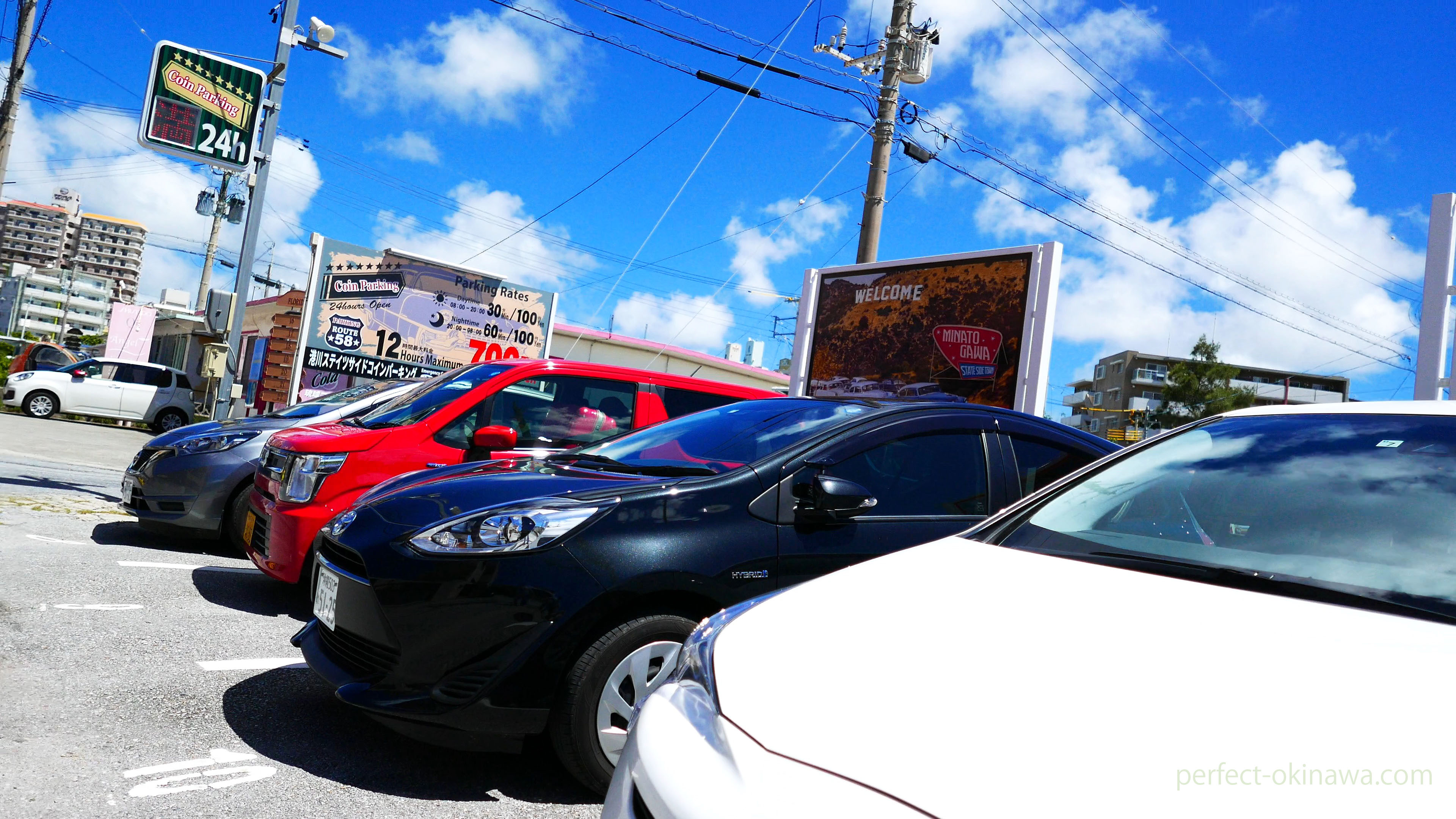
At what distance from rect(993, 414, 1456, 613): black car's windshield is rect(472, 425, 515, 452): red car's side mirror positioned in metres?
3.44

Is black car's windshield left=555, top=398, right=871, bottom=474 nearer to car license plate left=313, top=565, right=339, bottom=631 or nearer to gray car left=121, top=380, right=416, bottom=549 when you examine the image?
car license plate left=313, top=565, right=339, bottom=631

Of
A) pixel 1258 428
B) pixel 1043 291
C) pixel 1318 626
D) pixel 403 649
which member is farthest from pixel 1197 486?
pixel 1043 291

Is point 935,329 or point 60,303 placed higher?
point 60,303

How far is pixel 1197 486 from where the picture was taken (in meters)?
2.40

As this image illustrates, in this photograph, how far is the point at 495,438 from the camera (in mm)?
5195

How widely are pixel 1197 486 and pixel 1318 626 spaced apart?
0.93 meters

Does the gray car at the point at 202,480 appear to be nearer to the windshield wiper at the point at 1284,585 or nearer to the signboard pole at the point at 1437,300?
the windshield wiper at the point at 1284,585

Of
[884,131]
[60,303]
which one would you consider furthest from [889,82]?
[60,303]

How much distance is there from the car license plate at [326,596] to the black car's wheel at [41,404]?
21986mm

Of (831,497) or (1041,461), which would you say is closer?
(831,497)

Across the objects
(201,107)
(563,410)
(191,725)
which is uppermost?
(201,107)

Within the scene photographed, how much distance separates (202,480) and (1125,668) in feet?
21.6

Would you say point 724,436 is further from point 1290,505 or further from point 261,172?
point 261,172

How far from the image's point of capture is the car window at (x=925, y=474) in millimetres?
3629
